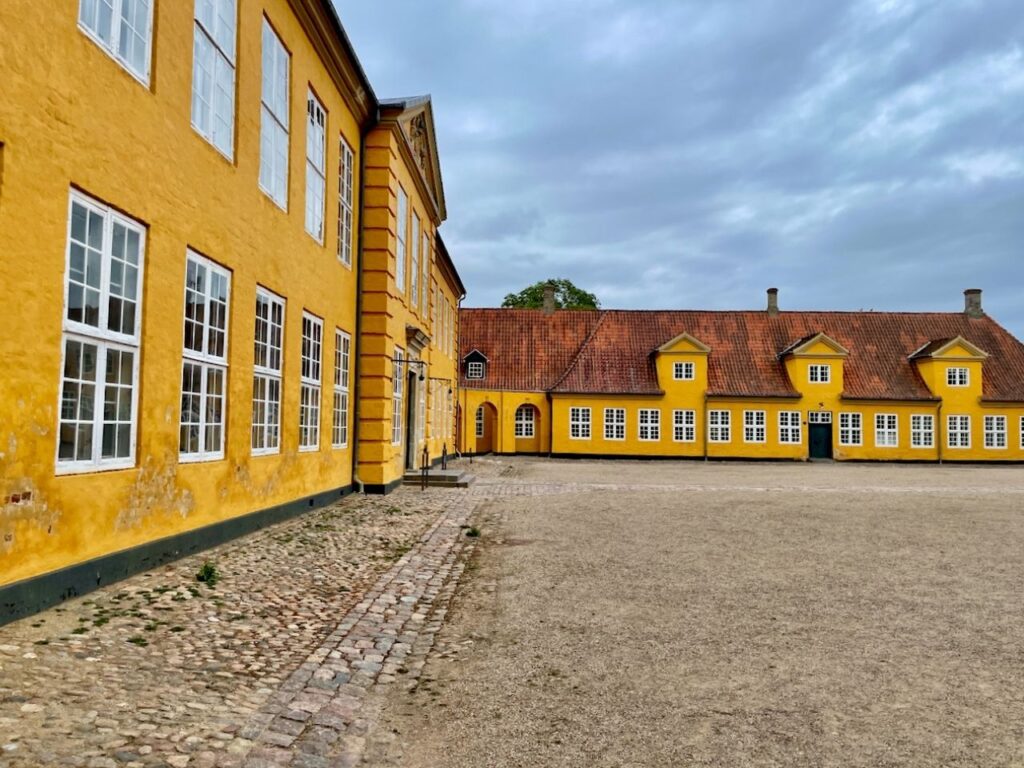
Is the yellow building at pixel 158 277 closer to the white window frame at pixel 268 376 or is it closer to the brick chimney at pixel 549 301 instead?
the white window frame at pixel 268 376

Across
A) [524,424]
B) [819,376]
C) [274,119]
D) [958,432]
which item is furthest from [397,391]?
[958,432]

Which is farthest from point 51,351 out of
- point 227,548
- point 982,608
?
point 982,608

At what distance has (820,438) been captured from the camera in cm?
3488

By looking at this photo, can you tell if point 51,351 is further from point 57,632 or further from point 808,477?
point 808,477

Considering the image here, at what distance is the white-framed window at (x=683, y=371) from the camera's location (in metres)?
35.0

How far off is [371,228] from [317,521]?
6004 mm

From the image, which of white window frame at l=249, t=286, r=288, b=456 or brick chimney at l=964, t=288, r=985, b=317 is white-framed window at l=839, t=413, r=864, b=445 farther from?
white window frame at l=249, t=286, r=288, b=456

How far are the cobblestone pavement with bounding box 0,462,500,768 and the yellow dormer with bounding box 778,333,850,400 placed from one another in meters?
30.1

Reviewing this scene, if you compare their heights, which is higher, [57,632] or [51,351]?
[51,351]

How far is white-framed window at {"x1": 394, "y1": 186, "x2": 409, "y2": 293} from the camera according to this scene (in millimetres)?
15594

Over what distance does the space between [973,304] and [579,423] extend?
69.7 ft

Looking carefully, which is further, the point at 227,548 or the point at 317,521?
the point at 317,521

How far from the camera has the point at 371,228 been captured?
563 inches

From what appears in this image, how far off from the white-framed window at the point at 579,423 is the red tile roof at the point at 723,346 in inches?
37.1
